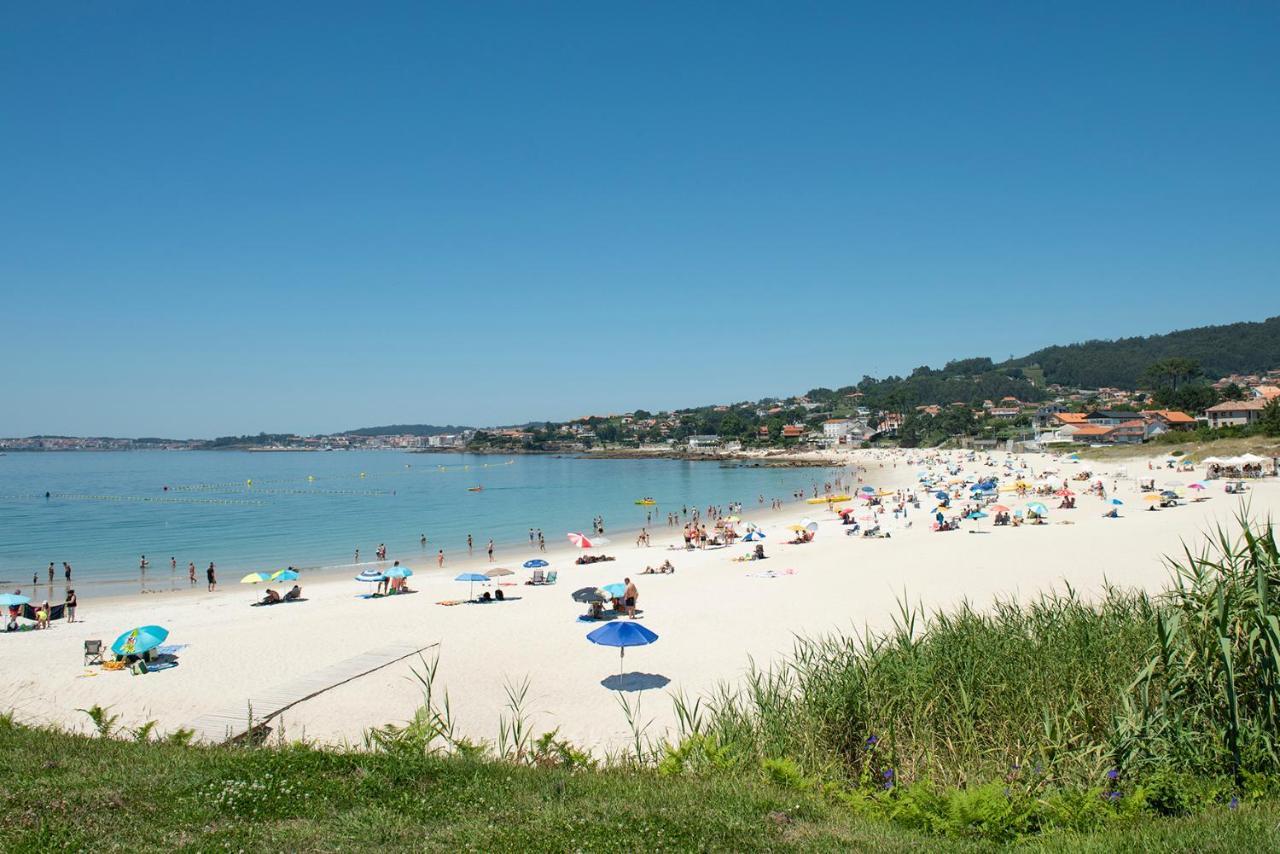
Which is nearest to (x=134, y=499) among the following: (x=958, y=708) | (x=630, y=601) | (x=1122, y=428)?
(x=630, y=601)

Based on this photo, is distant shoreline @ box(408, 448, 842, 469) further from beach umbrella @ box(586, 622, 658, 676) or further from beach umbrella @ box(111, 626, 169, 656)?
beach umbrella @ box(111, 626, 169, 656)

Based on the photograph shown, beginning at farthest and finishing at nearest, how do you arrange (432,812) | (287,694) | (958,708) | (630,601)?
(630,601)
(287,694)
(958,708)
(432,812)

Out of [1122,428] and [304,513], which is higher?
[1122,428]

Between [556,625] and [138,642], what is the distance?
781cm

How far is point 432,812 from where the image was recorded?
16.4ft

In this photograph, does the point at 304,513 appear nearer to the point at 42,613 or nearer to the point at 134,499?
the point at 134,499

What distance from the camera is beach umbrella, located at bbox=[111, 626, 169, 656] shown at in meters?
13.5

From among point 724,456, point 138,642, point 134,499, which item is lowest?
point 724,456

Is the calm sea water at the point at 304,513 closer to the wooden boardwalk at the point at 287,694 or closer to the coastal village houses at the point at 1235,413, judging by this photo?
the wooden boardwalk at the point at 287,694

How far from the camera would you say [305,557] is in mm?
32812

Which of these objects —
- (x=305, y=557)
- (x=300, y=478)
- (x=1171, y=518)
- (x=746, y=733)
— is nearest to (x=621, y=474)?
(x=300, y=478)

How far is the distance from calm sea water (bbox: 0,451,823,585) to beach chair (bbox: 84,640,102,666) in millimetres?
14375

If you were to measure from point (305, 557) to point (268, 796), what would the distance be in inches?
1194

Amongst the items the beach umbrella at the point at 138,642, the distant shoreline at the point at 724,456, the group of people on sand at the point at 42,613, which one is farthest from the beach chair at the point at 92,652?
the distant shoreline at the point at 724,456
